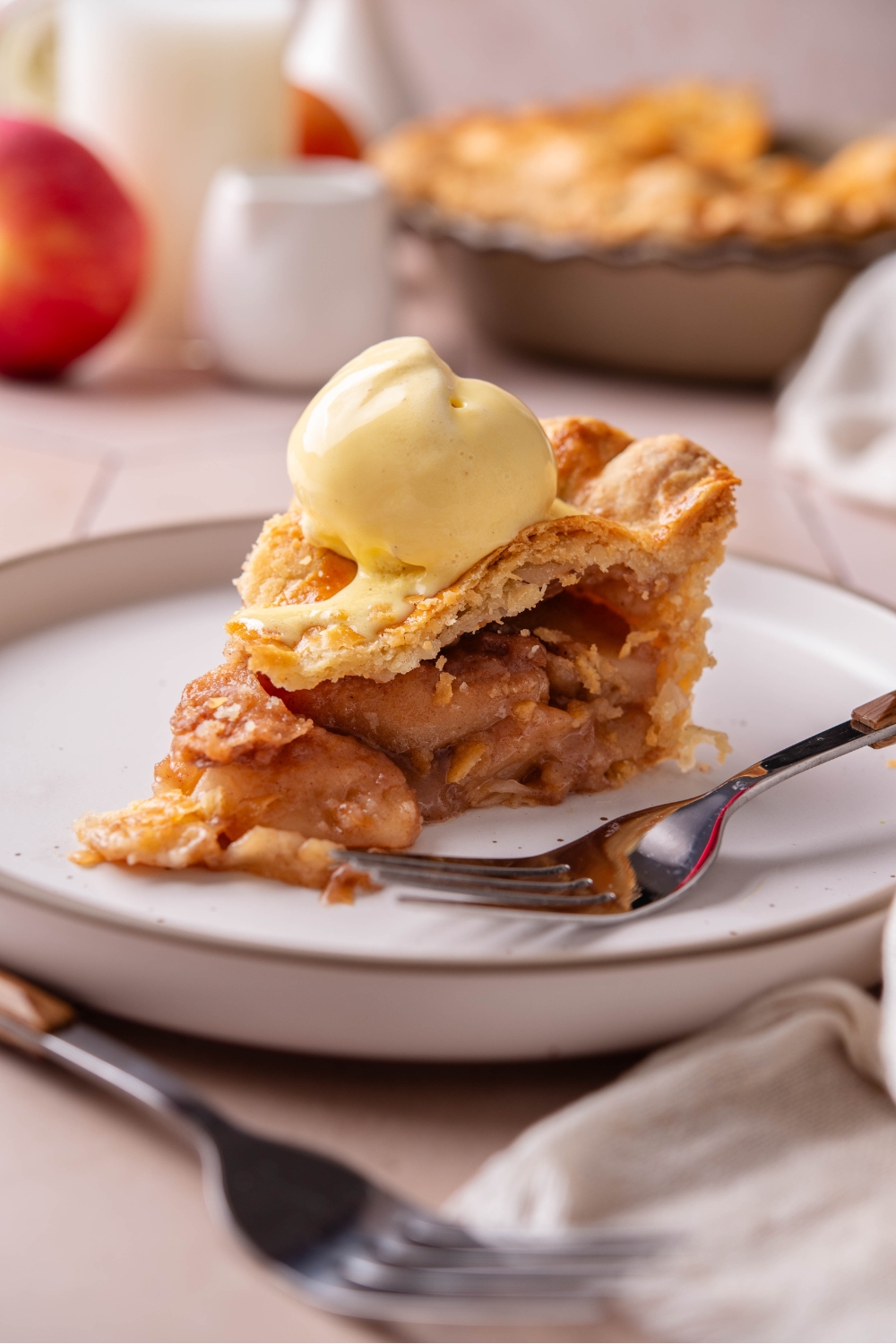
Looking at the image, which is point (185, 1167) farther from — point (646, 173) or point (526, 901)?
point (646, 173)

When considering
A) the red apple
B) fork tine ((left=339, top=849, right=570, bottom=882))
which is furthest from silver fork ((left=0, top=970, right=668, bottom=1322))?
the red apple

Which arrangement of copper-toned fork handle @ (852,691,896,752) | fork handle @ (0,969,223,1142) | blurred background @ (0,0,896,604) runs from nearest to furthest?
fork handle @ (0,969,223,1142) < copper-toned fork handle @ (852,691,896,752) < blurred background @ (0,0,896,604)

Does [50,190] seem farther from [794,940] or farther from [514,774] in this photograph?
[794,940]

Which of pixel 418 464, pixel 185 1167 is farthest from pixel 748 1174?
pixel 418 464

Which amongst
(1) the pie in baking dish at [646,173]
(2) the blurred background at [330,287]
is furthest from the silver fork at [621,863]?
(1) the pie in baking dish at [646,173]

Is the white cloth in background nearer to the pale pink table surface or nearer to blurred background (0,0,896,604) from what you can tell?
blurred background (0,0,896,604)

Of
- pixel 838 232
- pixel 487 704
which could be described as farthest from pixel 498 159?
pixel 487 704

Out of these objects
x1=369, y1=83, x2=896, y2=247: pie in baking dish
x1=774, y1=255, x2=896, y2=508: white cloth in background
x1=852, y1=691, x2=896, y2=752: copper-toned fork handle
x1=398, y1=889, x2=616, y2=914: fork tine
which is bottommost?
x1=774, y1=255, x2=896, y2=508: white cloth in background
